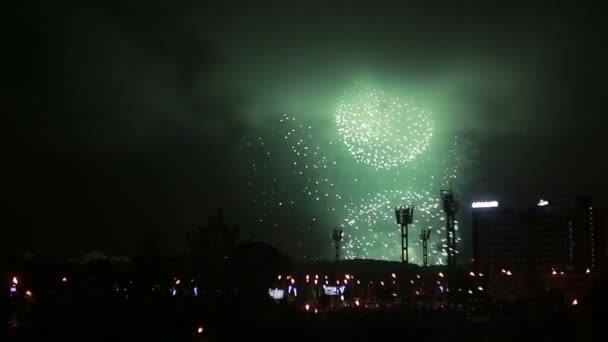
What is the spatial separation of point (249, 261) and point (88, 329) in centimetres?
2762

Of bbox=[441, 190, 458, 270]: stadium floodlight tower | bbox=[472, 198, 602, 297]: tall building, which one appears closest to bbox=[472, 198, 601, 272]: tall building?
bbox=[472, 198, 602, 297]: tall building

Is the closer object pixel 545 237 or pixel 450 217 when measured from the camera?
pixel 450 217

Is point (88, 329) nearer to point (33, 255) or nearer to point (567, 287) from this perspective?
point (567, 287)

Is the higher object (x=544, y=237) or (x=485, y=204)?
(x=485, y=204)

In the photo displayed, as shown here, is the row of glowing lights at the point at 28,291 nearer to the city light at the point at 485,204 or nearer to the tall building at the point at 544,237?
the tall building at the point at 544,237

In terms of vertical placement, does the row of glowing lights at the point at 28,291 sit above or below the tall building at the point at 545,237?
below

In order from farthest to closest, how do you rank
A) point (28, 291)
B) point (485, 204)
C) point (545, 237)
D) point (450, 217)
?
point (485, 204), point (545, 237), point (450, 217), point (28, 291)

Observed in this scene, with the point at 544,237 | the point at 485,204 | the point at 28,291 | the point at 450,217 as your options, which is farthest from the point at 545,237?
the point at 28,291

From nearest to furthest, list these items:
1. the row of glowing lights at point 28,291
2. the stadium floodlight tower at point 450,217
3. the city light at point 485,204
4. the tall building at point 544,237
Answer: the row of glowing lights at point 28,291, the stadium floodlight tower at point 450,217, the tall building at point 544,237, the city light at point 485,204

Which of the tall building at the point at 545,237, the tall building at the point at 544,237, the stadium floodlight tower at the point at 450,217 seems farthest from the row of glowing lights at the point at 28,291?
the tall building at the point at 545,237

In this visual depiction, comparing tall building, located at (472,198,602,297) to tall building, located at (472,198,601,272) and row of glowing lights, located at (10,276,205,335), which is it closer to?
tall building, located at (472,198,601,272)

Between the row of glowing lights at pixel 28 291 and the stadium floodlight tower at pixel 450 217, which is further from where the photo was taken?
the stadium floodlight tower at pixel 450 217

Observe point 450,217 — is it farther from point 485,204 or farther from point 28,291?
point 485,204

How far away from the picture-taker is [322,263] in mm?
130875
